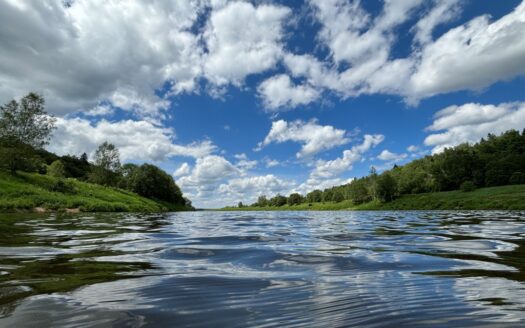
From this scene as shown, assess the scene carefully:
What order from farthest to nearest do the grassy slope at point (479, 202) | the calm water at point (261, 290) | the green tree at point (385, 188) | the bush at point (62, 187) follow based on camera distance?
the green tree at point (385, 188) < the grassy slope at point (479, 202) < the bush at point (62, 187) < the calm water at point (261, 290)

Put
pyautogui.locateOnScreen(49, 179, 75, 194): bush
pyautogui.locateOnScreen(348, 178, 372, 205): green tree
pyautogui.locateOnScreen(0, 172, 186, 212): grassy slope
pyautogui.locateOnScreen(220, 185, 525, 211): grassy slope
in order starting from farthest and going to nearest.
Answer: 1. pyautogui.locateOnScreen(348, 178, 372, 205): green tree
2. pyautogui.locateOnScreen(220, 185, 525, 211): grassy slope
3. pyautogui.locateOnScreen(49, 179, 75, 194): bush
4. pyautogui.locateOnScreen(0, 172, 186, 212): grassy slope

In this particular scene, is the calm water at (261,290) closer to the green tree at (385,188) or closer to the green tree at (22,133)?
the green tree at (22,133)

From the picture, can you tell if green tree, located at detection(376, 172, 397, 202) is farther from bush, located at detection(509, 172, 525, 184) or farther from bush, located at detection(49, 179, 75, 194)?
bush, located at detection(49, 179, 75, 194)

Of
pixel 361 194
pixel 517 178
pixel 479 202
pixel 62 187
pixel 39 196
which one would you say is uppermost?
pixel 361 194

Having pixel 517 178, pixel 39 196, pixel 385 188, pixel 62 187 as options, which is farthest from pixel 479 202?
pixel 39 196

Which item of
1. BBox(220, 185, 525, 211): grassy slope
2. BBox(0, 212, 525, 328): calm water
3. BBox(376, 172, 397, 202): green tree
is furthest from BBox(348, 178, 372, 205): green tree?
BBox(0, 212, 525, 328): calm water

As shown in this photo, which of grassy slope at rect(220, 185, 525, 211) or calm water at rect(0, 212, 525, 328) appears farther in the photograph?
grassy slope at rect(220, 185, 525, 211)

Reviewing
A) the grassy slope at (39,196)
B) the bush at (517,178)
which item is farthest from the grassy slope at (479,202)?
the grassy slope at (39,196)

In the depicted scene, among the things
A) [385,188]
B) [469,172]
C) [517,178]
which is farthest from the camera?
[385,188]

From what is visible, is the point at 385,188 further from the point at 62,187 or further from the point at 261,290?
the point at 261,290

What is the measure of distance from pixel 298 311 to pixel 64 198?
4547 centimetres

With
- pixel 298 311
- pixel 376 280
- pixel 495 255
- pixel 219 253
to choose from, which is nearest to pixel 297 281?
pixel 376 280

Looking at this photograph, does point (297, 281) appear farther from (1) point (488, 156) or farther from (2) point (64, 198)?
(1) point (488, 156)

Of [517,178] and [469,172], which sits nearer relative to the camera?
[517,178]
